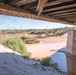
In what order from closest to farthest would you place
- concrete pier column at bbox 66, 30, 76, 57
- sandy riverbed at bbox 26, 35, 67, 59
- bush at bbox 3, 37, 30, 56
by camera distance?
1. concrete pier column at bbox 66, 30, 76, 57
2. bush at bbox 3, 37, 30, 56
3. sandy riverbed at bbox 26, 35, 67, 59

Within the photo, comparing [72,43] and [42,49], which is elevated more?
[72,43]

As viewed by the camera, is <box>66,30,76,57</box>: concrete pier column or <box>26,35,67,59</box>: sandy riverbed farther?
<box>26,35,67,59</box>: sandy riverbed

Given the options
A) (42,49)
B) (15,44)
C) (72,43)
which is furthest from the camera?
(42,49)

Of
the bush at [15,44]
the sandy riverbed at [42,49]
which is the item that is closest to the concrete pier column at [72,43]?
the bush at [15,44]

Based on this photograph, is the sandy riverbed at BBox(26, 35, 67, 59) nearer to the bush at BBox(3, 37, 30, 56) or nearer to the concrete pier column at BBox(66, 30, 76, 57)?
the bush at BBox(3, 37, 30, 56)

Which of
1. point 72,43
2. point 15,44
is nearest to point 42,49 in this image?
point 15,44

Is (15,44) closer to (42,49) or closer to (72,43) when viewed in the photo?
(72,43)

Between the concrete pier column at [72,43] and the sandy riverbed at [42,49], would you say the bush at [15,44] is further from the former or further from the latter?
the concrete pier column at [72,43]

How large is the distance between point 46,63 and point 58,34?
41.4 m

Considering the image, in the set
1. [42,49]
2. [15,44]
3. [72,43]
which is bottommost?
[42,49]

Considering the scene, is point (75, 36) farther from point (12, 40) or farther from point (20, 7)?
point (20, 7)

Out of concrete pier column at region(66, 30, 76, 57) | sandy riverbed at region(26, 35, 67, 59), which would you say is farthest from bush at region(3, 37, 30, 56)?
concrete pier column at region(66, 30, 76, 57)

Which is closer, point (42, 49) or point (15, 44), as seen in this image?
point (15, 44)

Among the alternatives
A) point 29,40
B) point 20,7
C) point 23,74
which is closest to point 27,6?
point 20,7
